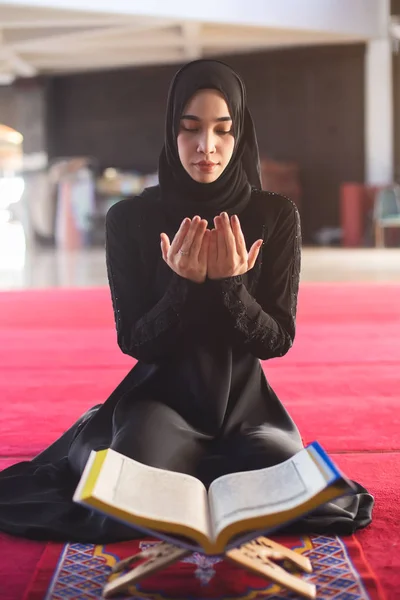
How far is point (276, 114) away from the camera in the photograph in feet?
41.7

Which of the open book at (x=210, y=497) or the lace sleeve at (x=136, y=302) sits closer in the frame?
the open book at (x=210, y=497)

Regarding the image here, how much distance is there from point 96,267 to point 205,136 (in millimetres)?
6921

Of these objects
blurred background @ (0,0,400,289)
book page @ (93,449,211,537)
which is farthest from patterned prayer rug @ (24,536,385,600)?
blurred background @ (0,0,400,289)

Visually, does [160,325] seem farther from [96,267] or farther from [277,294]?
[96,267]

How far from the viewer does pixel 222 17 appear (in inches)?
411

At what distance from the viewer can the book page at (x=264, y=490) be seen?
1.17 m

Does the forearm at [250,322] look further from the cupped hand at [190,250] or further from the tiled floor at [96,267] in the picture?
the tiled floor at [96,267]

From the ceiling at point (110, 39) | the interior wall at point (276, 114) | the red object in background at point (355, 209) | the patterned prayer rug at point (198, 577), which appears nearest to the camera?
the patterned prayer rug at point (198, 577)

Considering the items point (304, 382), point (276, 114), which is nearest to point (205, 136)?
point (304, 382)

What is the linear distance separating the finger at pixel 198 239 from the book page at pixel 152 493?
0.41m

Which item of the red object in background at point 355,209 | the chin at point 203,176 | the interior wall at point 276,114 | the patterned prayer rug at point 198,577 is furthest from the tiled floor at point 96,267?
the patterned prayer rug at point 198,577

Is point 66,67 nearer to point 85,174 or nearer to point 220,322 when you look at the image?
point 85,174

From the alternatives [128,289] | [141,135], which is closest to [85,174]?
[141,135]

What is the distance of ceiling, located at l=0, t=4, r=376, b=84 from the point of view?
1065 cm
